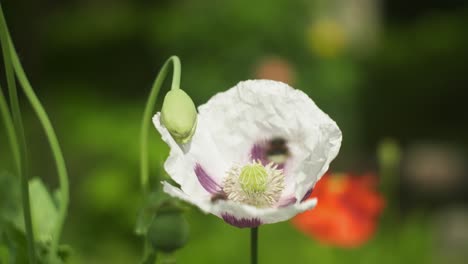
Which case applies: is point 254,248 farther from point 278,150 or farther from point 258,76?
point 258,76

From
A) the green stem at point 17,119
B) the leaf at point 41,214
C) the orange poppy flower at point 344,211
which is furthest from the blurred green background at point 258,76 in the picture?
the green stem at point 17,119

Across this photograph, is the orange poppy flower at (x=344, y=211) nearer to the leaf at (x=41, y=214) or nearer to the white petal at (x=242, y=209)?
the leaf at (x=41, y=214)

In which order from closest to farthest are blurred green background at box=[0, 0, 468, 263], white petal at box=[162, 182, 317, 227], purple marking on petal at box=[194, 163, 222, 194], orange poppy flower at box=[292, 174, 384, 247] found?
white petal at box=[162, 182, 317, 227]
purple marking on petal at box=[194, 163, 222, 194]
orange poppy flower at box=[292, 174, 384, 247]
blurred green background at box=[0, 0, 468, 263]

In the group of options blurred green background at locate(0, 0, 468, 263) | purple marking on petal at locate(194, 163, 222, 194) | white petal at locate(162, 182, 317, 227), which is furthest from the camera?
blurred green background at locate(0, 0, 468, 263)

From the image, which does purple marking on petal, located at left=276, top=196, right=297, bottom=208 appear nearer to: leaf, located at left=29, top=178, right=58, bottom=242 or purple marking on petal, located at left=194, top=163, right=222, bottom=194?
purple marking on petal, located at left=194, top=163, right=222, bottom=194

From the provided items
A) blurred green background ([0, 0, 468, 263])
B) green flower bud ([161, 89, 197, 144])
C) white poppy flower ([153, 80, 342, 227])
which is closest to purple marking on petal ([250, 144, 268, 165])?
white poppy flower ([153, 80, 342, 227])

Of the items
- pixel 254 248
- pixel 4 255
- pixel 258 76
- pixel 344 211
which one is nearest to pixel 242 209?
pixel 254 248

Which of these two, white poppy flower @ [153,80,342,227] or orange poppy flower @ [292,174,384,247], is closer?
white poppy flower @ [153,80,342,227]
